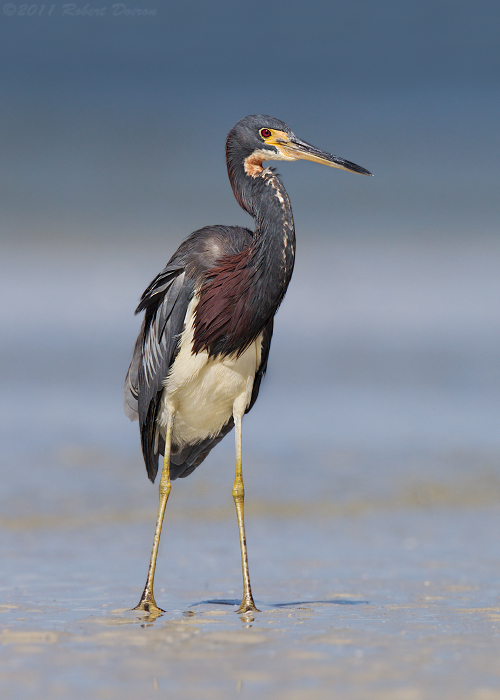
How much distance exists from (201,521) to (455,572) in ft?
10.3

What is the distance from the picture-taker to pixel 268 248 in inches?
215


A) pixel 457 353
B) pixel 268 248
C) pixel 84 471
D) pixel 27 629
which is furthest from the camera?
pixel 457 353

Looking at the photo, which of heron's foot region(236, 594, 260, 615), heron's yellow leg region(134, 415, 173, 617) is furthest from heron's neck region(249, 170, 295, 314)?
heron's foot region(236, 594, 260, 615)

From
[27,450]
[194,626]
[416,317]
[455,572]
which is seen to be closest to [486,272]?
[416,317]

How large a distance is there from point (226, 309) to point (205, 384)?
54 cm

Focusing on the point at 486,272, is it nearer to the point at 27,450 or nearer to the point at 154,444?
the point at 27,450

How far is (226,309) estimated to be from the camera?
18.5ft

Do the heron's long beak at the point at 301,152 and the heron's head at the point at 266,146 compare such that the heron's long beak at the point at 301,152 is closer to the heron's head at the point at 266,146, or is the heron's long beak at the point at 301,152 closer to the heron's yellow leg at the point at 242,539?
the heron's head at the point at 266,146

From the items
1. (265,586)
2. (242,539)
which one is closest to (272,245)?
(242,539)

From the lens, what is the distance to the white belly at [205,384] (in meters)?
5.81

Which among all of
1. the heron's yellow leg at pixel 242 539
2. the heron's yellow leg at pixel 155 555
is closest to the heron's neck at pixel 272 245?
the heron's yellow leg at pixel 242 539

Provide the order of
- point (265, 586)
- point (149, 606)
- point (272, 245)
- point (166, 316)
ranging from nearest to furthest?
point (149, 606) → point (272, 245) → point (166, 316) → point (265, 586)

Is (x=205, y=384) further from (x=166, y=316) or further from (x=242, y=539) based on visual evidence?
(x=242, y=539)

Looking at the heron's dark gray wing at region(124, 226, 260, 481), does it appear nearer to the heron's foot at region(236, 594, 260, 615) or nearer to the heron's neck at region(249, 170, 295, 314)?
the heron's neck at region(249, 170, 295, 314)
